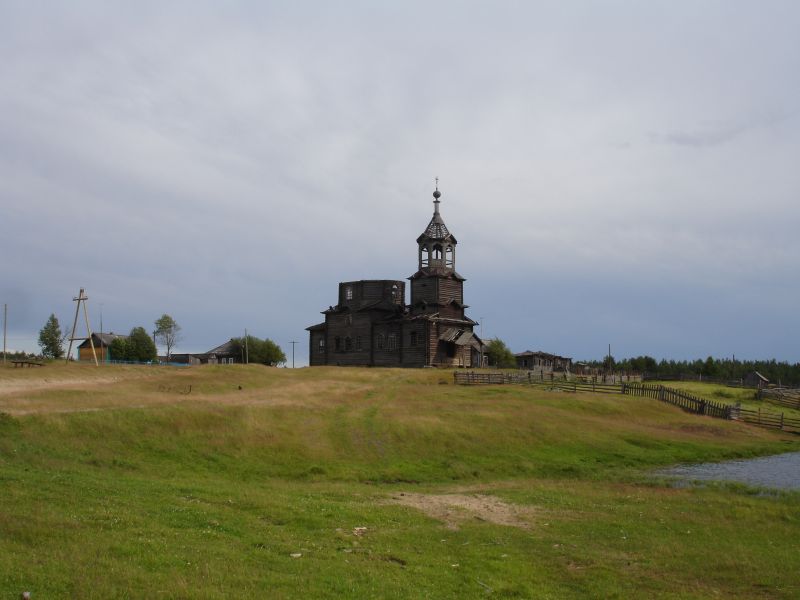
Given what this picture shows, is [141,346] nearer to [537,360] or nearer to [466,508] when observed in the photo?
[537,360]

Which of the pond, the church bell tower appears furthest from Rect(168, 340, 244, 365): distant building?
the pond

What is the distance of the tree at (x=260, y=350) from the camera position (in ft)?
370

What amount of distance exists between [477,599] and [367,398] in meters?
Answer: 42.9

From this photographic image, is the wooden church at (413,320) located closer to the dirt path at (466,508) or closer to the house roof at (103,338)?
the house roof at (103,338)

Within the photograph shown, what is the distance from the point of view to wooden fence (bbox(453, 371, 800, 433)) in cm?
5872

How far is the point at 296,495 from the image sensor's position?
83.9 feet

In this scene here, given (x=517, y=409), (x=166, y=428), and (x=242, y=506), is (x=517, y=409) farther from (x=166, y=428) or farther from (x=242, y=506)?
(x=242, y=506)

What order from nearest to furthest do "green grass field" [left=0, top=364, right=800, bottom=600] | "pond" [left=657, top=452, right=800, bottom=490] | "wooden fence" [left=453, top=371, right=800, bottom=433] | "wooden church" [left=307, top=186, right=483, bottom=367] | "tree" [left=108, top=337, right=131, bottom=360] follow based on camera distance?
"green grass field" [left=0, top=364, right=800, bottom=600] → "pond" [left=657, top=452, right=800, bottom=490] → "wooden fence" [left=453, top=371, right=800, bottom=433] → "wooden church" [left=307, top=186, right=483, bottom=367] → "tree" [left=108, top=337, right=131, bottom=360]

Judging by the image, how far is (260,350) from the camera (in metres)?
113

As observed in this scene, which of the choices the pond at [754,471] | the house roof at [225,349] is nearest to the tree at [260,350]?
the house roof at [225,349]

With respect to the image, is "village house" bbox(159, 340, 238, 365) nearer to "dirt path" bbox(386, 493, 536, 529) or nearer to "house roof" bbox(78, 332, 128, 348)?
"house roof" bbox(78, 332, 128, 348)

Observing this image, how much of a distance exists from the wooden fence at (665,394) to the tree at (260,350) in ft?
160

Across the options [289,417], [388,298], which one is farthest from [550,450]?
[388,298]

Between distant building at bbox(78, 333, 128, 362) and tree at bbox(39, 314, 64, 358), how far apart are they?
2924 mm
